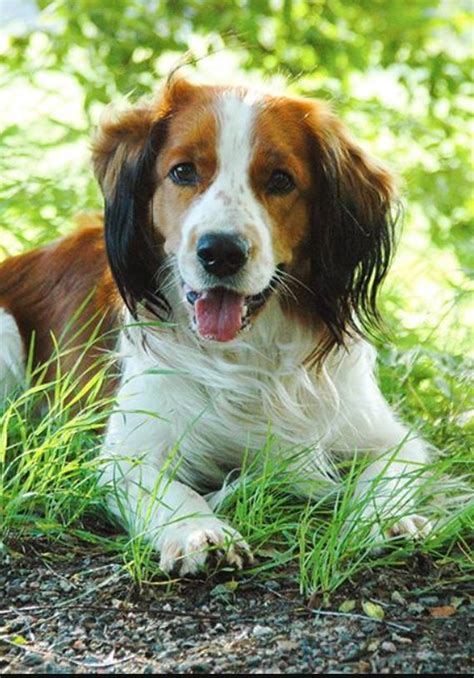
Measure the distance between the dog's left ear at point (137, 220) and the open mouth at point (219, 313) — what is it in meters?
0.26

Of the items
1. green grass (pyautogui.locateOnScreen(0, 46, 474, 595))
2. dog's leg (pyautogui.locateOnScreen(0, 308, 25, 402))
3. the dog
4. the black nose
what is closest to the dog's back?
dog's leg (pyautogui.locateOnScreen(0, 308, 25, 402))

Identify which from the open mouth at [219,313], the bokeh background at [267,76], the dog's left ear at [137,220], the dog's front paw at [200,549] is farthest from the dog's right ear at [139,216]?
the bokeh background at [267,76]

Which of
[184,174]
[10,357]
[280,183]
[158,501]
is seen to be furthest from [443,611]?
[10,357]

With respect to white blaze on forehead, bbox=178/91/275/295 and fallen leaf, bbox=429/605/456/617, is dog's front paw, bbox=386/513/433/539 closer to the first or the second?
fallen leaf, bbox=429/605/456/617

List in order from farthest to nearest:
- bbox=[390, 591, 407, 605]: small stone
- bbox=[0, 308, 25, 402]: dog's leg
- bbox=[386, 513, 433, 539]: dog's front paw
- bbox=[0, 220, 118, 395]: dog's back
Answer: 1. bbox=[0, 308, 25, 402]: dog's leg
2. bbox=[0, 220, 118, 395]: dog's back
3. bbox=[386, 513, 433, 539]: dog's front paw
4. bbox=[390, 591, 407, 605]: small stone

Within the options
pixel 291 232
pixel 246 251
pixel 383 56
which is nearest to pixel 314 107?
pixel 291 232

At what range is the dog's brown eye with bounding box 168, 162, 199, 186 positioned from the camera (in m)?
3.89

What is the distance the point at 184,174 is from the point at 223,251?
386 millimetres

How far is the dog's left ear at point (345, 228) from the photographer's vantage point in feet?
13.4

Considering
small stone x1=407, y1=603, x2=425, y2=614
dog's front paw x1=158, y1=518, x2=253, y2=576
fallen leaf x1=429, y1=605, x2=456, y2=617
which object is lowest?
dog's front paw x1=158, y1=518, x2=253, y2=576

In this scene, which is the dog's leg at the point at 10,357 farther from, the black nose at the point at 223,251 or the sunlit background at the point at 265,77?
the black nose at the point at 223,251

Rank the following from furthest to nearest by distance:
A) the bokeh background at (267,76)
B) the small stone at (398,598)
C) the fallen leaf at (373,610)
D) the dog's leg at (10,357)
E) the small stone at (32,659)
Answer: the bokeh background at (267,76) → the dog's leg at (10,357) → the small stone at (398,598) → the fallen leaf at (373,610) → the small stone at (32,659)

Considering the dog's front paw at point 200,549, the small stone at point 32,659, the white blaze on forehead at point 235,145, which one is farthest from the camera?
the white blaze on forehead at point 235,145

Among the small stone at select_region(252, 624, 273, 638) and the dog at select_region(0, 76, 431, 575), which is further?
the dog at select_region(0, 76, 431, 575)
